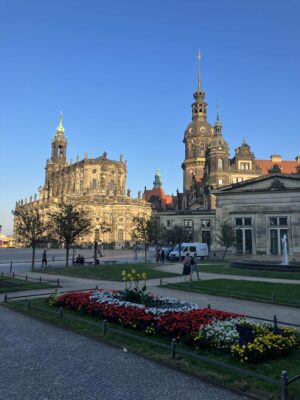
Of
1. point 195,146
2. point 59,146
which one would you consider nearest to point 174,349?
point 195,146

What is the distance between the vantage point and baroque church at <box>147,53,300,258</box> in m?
47.1

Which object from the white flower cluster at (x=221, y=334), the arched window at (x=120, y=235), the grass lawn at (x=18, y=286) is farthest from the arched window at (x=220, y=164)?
→ the white flower cluster at (x=221, y=334)

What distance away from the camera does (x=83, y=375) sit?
8250 mm

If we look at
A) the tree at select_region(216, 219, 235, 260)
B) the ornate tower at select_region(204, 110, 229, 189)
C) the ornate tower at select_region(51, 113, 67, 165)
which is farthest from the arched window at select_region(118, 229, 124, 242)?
the tree at select_region(216, 219, 235, 260)

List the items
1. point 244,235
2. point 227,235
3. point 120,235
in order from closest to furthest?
point 227,235
point 244,235
point 120,235

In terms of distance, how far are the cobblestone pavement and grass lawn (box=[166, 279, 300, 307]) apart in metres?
9.71

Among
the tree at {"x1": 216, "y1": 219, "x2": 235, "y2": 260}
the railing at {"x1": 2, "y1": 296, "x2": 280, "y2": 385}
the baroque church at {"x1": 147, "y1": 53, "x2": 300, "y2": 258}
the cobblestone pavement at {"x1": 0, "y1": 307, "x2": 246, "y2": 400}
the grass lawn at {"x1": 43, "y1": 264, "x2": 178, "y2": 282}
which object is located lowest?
the cobblestone pavement at {"x1": 0, "y1": 307, "x2": 246, "y2": 400}

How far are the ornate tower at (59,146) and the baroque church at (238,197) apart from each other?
181 feet

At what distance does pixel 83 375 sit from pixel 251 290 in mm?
13861

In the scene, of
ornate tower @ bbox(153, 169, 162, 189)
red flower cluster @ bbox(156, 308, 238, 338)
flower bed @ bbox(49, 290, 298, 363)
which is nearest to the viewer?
flower bed @ bbox(49, 290, 298, 363)

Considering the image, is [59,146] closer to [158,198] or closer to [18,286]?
[158,198]

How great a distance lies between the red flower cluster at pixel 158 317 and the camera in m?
10.7

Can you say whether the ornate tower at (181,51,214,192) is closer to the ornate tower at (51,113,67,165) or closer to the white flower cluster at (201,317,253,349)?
the ornate tower at (51,113,67,165)

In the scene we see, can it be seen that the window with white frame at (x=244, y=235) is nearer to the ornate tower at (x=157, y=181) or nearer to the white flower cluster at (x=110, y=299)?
the white flower cluster at (x=110, y=299)
